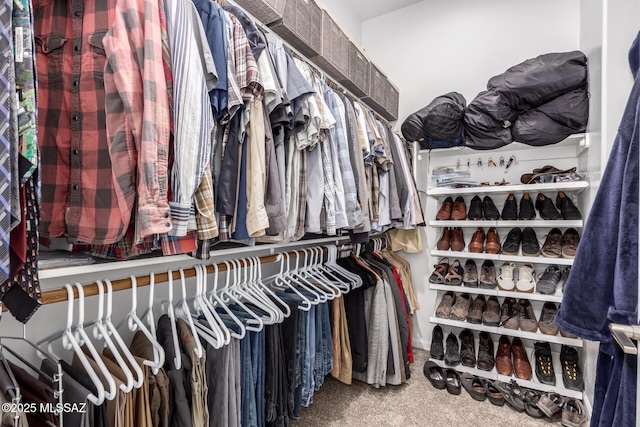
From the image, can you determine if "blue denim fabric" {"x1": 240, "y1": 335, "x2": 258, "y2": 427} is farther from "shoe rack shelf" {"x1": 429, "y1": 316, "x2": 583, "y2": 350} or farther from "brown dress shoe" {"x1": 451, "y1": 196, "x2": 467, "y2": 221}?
"brown dress shoe" {"x1": 451, "y1": 196, "x2": 467, "y2": 221}

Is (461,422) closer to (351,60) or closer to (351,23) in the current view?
(351,60)

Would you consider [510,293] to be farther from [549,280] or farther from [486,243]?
[486,243]

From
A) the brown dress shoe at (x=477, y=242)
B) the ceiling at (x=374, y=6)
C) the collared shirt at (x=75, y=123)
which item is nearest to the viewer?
the collared shirt at (x=75, y=123)

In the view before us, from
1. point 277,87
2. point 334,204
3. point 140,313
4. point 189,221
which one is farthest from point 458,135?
point 140,313

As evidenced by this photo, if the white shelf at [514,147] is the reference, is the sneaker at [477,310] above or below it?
below

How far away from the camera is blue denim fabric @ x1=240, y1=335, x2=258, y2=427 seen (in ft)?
3.79

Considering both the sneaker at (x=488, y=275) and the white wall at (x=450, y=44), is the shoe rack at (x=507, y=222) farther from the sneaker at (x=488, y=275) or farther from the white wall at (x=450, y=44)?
the white wall at (x=450, y=44)

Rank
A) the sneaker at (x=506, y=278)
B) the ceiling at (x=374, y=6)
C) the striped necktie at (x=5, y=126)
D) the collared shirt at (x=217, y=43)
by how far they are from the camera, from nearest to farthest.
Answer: the striped necktie at (x=5, y=126)
the collared shirt at (x=217, y=43)
the sneaker at (x=506, y=278)
the ceiling at (x=374, y=6)

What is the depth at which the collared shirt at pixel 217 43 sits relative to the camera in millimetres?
929

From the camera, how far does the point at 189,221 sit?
0.87 metres

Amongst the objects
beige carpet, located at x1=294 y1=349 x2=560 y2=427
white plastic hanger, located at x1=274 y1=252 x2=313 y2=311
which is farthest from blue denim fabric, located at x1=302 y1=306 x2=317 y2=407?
beige carpet, located at x1=294 y1=349 x2=560 y2=427

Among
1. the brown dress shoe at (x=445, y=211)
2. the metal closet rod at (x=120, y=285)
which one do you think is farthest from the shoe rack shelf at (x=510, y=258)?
the metal closet rod at (x=120, y=285)

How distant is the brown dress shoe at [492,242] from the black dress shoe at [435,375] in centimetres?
88

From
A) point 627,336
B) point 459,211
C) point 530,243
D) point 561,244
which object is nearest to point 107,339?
point 627,336
